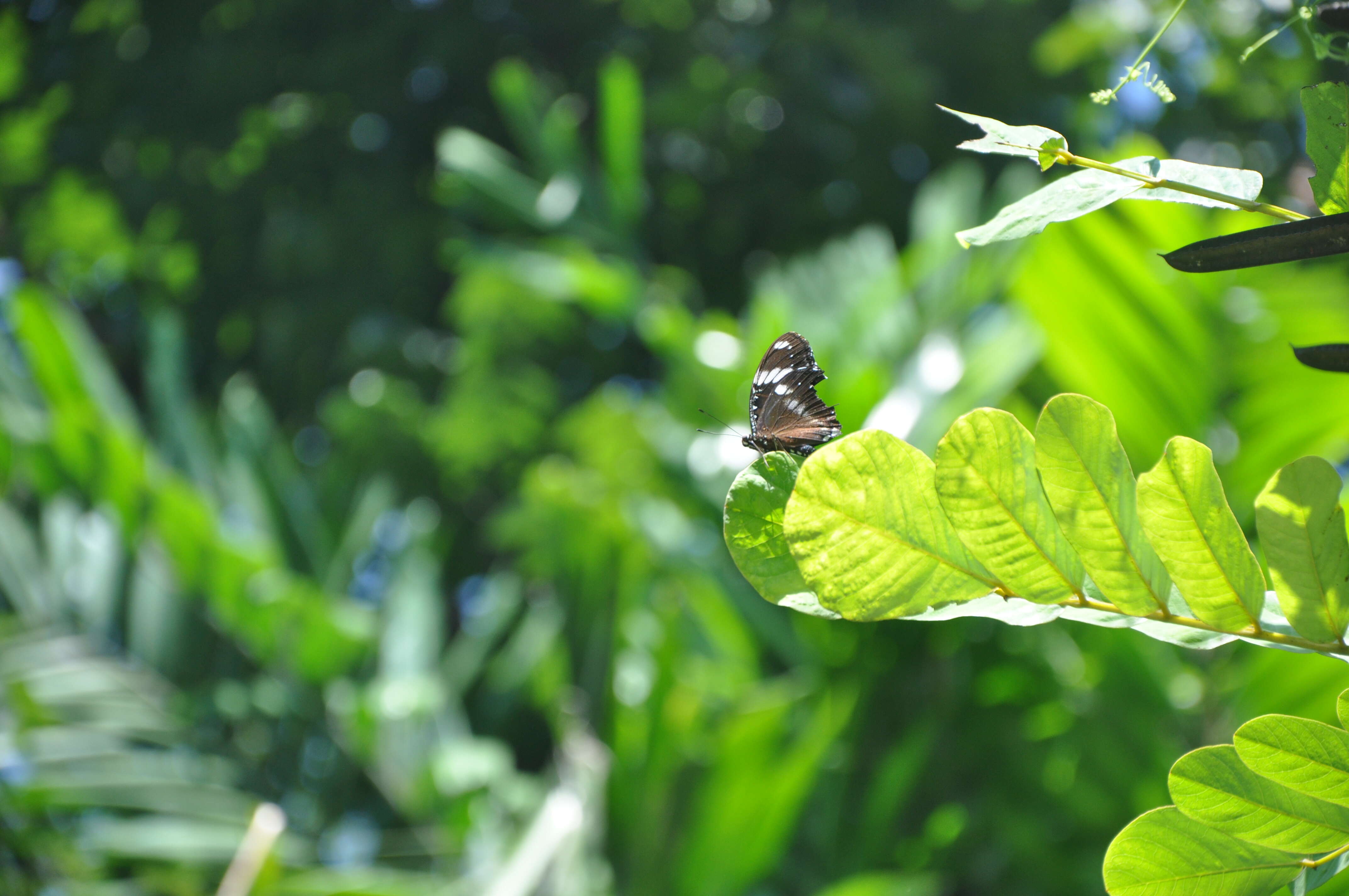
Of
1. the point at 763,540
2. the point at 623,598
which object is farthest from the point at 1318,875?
the point at 623,598

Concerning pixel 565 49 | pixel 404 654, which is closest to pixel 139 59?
pixel 565 49

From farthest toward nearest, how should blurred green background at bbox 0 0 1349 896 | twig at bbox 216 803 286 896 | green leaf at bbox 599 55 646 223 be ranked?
green leaf at bbox 599 55 646 223
blurred green background at bbox 0 0 1349 896
twig at bbox 216 803 286 896

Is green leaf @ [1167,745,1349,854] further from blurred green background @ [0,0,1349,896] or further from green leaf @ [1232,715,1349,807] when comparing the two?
blurred green background @ [0,0,1349,896]

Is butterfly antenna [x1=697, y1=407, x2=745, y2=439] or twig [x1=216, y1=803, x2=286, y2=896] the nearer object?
butterfly antenna [x1=697, y1=407, x2=745, y2=439]

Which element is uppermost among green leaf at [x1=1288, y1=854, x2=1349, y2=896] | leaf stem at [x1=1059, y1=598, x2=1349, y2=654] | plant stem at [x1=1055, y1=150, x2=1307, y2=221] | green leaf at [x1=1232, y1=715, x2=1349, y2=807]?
plant stem at [x1=1055, y1=150, x2=1307, y2=221]

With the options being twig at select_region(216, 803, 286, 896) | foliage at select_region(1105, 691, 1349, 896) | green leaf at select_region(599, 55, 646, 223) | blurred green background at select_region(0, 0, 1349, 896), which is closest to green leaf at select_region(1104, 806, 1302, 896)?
foliage at select_region(1105, 691, 1349, 896)

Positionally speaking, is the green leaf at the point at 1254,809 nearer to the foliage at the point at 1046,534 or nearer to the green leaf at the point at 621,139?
the foliage at the point at 1046,534

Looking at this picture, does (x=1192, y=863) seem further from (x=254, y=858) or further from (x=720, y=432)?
(x=254, y=858)

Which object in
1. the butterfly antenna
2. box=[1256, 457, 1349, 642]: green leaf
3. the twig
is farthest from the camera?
the twig

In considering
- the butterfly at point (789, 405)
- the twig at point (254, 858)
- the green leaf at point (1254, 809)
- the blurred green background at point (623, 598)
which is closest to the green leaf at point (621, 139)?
the blurred green background at point (623, 598)
